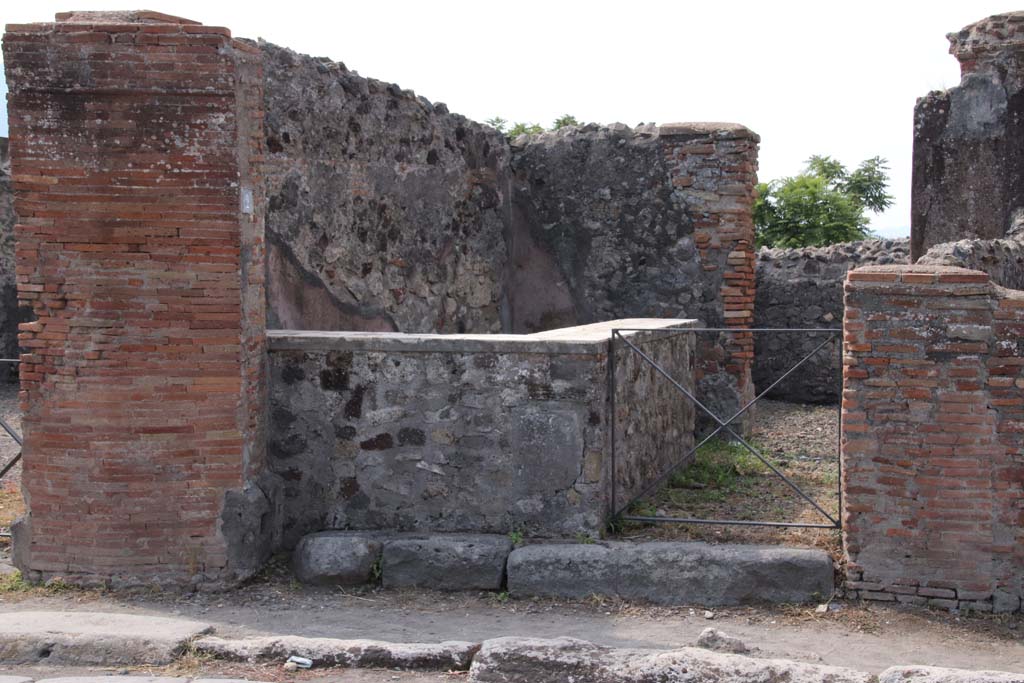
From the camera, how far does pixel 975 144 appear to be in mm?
11008

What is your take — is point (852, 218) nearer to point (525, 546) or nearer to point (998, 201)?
point (998, 201)

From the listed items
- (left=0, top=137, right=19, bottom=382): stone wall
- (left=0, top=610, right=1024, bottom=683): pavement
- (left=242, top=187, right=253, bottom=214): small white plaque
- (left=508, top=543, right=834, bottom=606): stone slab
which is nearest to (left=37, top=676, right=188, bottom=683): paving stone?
(left=0, top=610, right=1024, bottom=683): pavement

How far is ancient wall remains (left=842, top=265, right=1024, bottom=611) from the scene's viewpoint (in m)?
5.23

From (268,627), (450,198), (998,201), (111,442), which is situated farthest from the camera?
(998,201)

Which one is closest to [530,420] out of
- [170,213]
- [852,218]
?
[170,213]

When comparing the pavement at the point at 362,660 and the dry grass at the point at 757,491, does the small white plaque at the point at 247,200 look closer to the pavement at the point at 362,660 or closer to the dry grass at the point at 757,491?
the pavement at the point at 362,660

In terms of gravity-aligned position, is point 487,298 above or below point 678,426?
above

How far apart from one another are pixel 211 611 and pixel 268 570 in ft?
1.87

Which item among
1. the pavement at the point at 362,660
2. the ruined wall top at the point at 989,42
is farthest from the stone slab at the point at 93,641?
the ruined wall top at the point at 989,42

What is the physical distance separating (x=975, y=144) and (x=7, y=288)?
9594 mm

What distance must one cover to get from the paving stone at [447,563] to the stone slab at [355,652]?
91 cm

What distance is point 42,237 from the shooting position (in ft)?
17.6

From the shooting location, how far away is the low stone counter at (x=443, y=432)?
5.75 m

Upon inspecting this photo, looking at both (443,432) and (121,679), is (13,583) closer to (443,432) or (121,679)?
(121,679)
